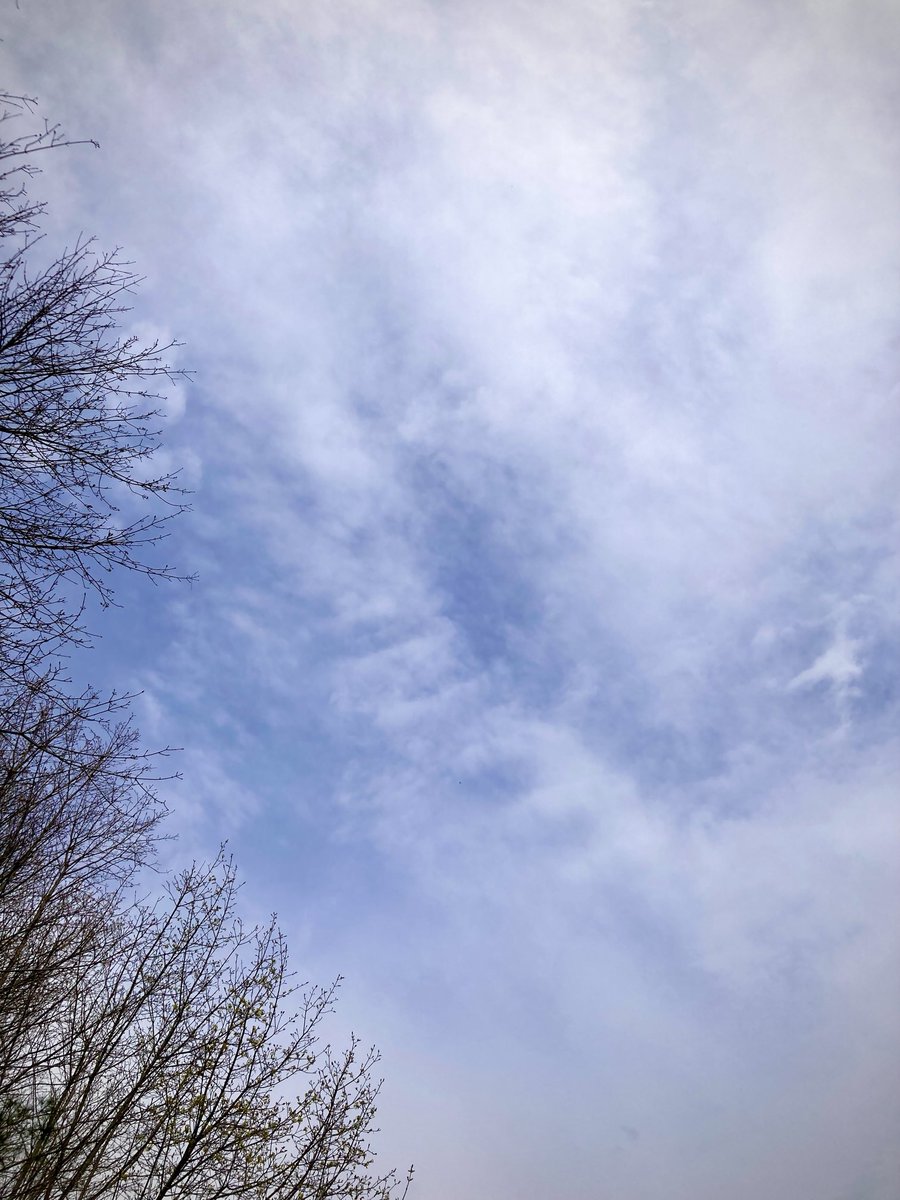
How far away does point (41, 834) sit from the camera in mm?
9203

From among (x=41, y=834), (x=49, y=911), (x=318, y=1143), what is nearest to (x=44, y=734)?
(x=41, y=834)

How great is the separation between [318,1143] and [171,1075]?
298 centimetres

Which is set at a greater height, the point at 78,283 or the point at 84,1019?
the point at 78,283

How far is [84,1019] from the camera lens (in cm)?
953

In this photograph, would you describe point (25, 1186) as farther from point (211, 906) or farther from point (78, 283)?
point (78, 283)

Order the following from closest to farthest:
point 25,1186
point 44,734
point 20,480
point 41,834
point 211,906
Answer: point 20,480 → point 44,734 → point 25,1186 → point 41,834 → point 211,906

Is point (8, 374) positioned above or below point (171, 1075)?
above

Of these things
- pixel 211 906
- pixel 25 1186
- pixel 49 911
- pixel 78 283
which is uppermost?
pixel 78 283

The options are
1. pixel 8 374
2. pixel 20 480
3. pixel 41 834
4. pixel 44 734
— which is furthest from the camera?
pixel 41 834

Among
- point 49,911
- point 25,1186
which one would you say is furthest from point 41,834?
point 25,1186

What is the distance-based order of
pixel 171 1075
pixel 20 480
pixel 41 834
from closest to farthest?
pixel 20 480, pixel 41 834, pixel 171 1075

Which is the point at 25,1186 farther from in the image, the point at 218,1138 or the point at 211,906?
the point at 211,906

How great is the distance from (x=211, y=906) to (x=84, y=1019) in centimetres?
302

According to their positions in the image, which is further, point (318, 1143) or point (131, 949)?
point (318, 1143)
